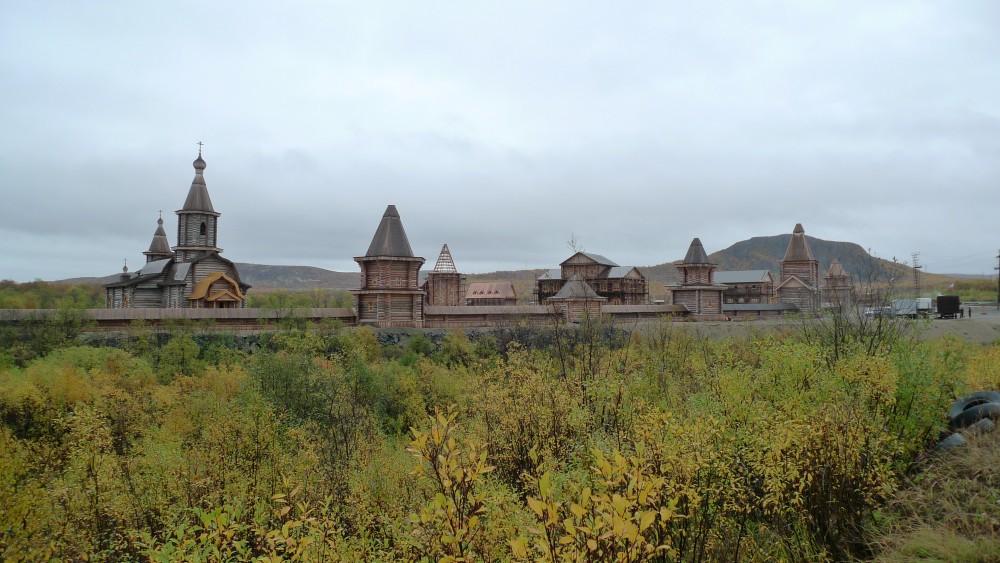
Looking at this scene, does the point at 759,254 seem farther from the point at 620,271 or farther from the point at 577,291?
the point at 577,291

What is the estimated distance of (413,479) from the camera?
963cm

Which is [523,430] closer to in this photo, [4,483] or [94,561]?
[94,561]

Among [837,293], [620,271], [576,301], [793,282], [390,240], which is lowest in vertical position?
[576,301]

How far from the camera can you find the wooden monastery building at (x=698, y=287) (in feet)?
145

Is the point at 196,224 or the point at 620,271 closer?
the point at 196,224

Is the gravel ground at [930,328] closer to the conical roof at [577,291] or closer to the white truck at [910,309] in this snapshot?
the white truck at [910,309]

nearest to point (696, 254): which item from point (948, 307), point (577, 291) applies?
point (577, 291)

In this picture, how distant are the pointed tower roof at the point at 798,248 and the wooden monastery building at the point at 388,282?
45.3 m

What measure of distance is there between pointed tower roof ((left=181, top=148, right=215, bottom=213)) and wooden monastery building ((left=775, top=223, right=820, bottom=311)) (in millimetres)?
51610

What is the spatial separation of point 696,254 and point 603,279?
595 inches

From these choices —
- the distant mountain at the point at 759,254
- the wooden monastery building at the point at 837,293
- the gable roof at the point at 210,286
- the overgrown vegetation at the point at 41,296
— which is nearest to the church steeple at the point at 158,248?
the overgrown vegetation at the point at 41,296

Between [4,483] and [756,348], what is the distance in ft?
40.6

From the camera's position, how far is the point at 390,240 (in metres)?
31.7

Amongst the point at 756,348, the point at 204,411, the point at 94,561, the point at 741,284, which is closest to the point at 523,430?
the point at 756,348
